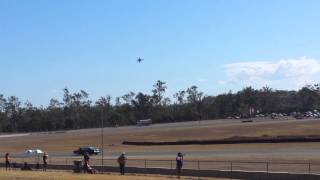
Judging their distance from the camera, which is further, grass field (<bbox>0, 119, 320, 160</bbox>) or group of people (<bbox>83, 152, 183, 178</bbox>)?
grass field (<bbox>0, 119, 320, 160</bbox>)

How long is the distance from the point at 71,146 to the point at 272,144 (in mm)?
39782

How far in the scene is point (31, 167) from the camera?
51.3 metres

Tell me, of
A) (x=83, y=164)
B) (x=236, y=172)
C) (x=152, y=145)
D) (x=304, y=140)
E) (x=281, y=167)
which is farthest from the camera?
(x=152, y=145)

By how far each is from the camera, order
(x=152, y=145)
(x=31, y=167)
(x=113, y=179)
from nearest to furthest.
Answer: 1. (x=113, y=179)
2. (x=31, y=167)
3. (x=152, y=145)

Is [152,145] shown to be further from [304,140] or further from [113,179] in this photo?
[113,179]

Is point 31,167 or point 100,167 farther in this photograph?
point 31,167

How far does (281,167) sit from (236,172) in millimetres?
4665

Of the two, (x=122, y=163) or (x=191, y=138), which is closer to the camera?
(x=122, y=163)

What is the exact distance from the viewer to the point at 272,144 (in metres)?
69.6

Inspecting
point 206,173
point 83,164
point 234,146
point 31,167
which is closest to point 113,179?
point 206,173

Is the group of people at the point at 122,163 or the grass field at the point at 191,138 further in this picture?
the grass field at the point at 191,138

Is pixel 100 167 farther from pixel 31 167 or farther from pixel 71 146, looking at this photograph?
pixel 71 146

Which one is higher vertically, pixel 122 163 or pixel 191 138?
pixel 191 138

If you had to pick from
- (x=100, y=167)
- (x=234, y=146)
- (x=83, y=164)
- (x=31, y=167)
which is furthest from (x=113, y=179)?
(x=234, y=146)
